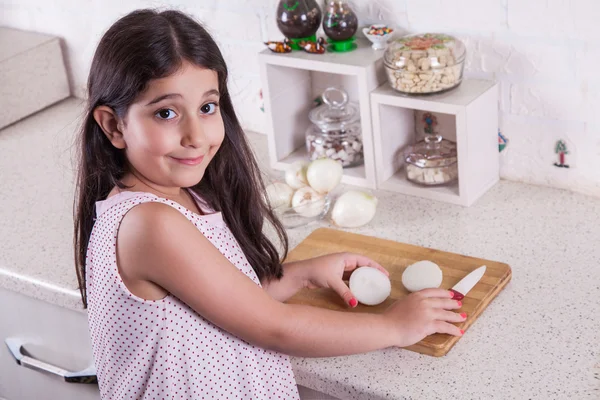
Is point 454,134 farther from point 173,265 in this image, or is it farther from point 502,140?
point 173,265

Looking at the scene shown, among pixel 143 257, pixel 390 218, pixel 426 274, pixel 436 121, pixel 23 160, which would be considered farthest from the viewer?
pixel 23 160

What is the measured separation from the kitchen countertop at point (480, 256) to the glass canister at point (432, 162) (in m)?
0.05

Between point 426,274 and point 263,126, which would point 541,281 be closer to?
point 426,274

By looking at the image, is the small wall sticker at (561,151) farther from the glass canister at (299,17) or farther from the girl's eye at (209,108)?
the girl's eye at (209,108)

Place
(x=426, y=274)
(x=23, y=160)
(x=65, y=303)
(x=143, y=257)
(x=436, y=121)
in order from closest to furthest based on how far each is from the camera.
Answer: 1. (x=143, y=257)
2. (x=426, y=274)
3. (x=65, y=303)
4. (x=436, y=121)
5. (x=23, y=160)

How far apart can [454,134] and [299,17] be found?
1.12 ft

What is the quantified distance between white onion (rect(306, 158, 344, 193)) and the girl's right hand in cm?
38

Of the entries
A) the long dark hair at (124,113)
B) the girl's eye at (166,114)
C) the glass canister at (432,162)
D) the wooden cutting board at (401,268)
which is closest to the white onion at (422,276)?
the wooden cutting board at (401,268)

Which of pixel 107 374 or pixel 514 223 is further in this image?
pixel 514 223

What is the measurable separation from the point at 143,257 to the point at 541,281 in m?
0.57

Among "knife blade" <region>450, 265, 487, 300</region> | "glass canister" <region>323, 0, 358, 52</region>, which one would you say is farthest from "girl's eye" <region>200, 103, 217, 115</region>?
"glass canister" <region>323, 0, 358, 52</region>

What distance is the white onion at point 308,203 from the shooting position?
56.6 inches

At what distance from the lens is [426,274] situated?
1193 millimetres

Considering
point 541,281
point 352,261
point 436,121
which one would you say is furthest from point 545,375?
point 436,121
